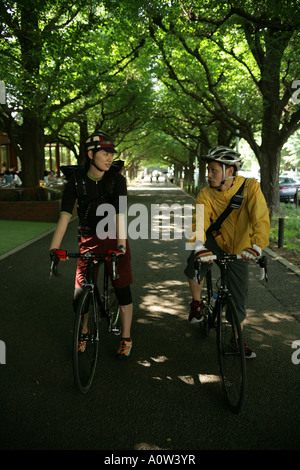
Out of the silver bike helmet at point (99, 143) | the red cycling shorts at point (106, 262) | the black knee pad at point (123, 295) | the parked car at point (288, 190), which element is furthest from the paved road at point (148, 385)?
the parked car at point (288, 190)

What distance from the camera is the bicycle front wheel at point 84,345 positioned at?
3168 mm

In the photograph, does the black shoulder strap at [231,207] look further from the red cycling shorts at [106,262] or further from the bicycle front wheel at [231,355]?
the red cycling shorts at [106,262]

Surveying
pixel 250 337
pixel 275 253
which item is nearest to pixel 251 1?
pixel 275 253

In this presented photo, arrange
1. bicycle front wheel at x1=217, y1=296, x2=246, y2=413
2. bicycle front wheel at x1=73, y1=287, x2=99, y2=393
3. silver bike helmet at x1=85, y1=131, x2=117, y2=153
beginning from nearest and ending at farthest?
bicycle front wheel at x1=217, y1=296, x2=246, y2=413, bicycle front wheel at x1=73, y1=287, x2=99, y2=393, silver bike helmet at x1=85, y1=131, x2=117, y2=153

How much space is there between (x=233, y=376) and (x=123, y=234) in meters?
1.47

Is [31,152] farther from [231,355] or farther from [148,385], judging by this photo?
[231,355]

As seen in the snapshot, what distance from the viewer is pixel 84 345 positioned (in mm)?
3408

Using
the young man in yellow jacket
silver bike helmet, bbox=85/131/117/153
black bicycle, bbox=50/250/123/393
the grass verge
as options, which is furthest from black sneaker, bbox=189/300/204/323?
the grass verge

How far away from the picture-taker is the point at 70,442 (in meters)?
2.68

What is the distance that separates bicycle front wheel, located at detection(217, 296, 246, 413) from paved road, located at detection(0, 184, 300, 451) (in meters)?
0.14

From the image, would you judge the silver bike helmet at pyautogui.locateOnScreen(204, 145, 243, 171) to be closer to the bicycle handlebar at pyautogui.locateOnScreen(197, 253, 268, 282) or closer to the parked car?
the bicycle handlebar at pyautogui.locateOnScreen(197, 253, 268, 282)

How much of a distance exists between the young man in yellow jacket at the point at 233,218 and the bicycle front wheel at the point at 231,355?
25 centimetres

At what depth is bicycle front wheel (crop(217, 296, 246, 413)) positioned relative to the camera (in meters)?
2.99

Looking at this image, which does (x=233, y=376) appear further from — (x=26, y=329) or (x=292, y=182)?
(x=292, y=182)
